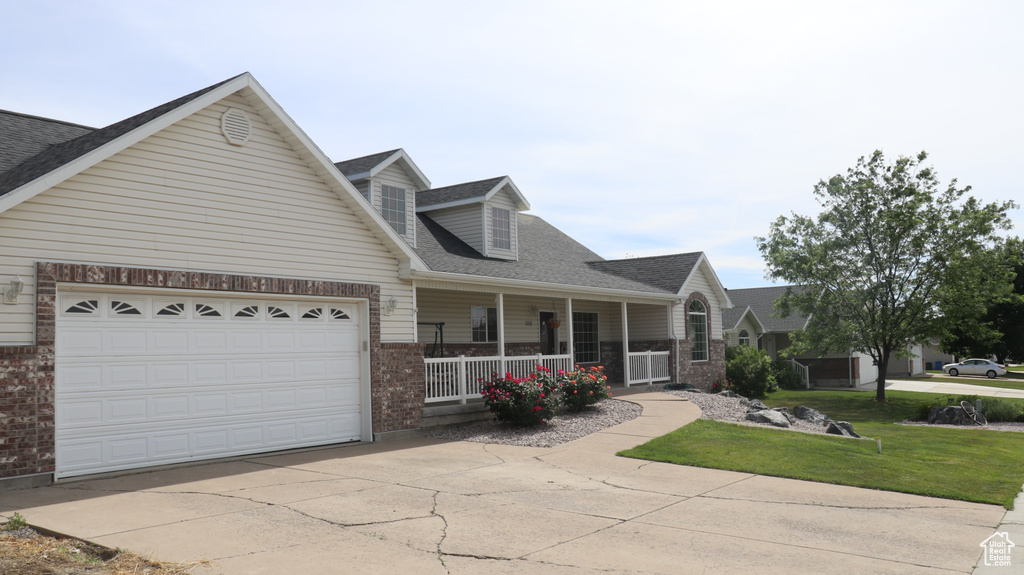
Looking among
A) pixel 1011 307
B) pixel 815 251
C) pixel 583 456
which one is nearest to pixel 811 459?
pixel 583 456

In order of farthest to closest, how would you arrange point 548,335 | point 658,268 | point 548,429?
1. point 658,268
2. point 548,335
3. point 548,429

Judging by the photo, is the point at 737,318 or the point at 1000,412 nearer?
the point at 1000,412

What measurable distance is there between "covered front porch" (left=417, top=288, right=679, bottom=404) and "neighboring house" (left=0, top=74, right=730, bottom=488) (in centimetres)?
18

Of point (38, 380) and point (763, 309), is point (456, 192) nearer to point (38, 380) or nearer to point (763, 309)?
point (38, 380)

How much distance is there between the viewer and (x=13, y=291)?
8.66 m

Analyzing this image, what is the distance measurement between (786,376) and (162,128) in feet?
102

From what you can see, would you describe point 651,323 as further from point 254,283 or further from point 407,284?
point 254,283

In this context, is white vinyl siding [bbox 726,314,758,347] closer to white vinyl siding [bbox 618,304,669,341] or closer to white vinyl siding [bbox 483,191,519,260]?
white vinyl siding [bbox 618,304,669,341]

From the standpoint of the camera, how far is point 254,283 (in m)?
11.2

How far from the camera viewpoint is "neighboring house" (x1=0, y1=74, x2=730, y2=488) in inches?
353

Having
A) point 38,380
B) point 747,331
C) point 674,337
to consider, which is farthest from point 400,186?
point 747,331

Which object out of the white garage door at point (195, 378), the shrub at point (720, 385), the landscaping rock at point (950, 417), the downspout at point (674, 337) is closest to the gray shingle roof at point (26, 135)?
the white garage door at point (195, 378)

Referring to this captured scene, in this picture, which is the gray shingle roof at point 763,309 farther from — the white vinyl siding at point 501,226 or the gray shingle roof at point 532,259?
the white vinyl siding at point 501,226

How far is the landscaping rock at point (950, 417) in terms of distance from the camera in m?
20.9
